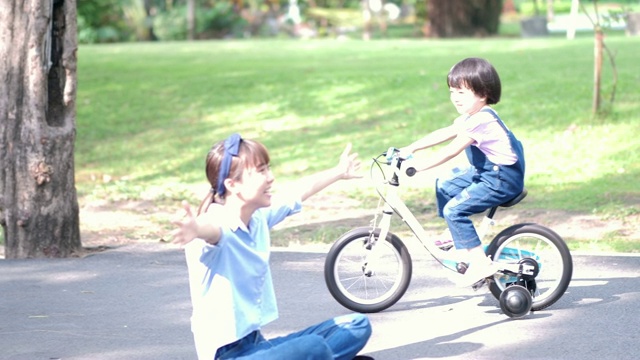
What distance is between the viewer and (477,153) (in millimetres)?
6758


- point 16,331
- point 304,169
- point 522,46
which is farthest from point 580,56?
point 16,331

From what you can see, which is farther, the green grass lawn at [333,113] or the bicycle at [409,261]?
the green grass lawn at [333,113]

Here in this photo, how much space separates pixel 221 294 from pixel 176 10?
3232cm

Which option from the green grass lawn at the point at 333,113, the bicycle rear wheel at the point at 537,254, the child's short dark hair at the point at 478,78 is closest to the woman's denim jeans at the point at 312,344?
the bicycle rear wheel at the point at 537,254

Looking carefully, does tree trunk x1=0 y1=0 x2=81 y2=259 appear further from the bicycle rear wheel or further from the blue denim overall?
the bicycle rear wheel

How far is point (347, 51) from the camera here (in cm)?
2348

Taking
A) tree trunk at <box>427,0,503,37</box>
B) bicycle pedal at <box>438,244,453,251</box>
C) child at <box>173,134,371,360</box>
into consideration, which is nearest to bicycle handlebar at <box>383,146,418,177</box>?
bicycle pedal at <box>438,244,453,251</box>

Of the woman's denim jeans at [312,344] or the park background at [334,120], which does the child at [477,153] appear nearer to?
the woman's denim jeans at [312,344]

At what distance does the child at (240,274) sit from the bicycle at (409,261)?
196cm

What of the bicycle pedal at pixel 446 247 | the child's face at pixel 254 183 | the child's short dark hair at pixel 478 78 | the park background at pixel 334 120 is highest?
the child's short dark hair at pixel 478 78

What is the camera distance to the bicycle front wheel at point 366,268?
674 cm

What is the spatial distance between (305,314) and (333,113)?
9.97 m

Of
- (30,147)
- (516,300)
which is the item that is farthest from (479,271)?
(30,147)

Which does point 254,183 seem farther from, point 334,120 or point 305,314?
point 334,120
